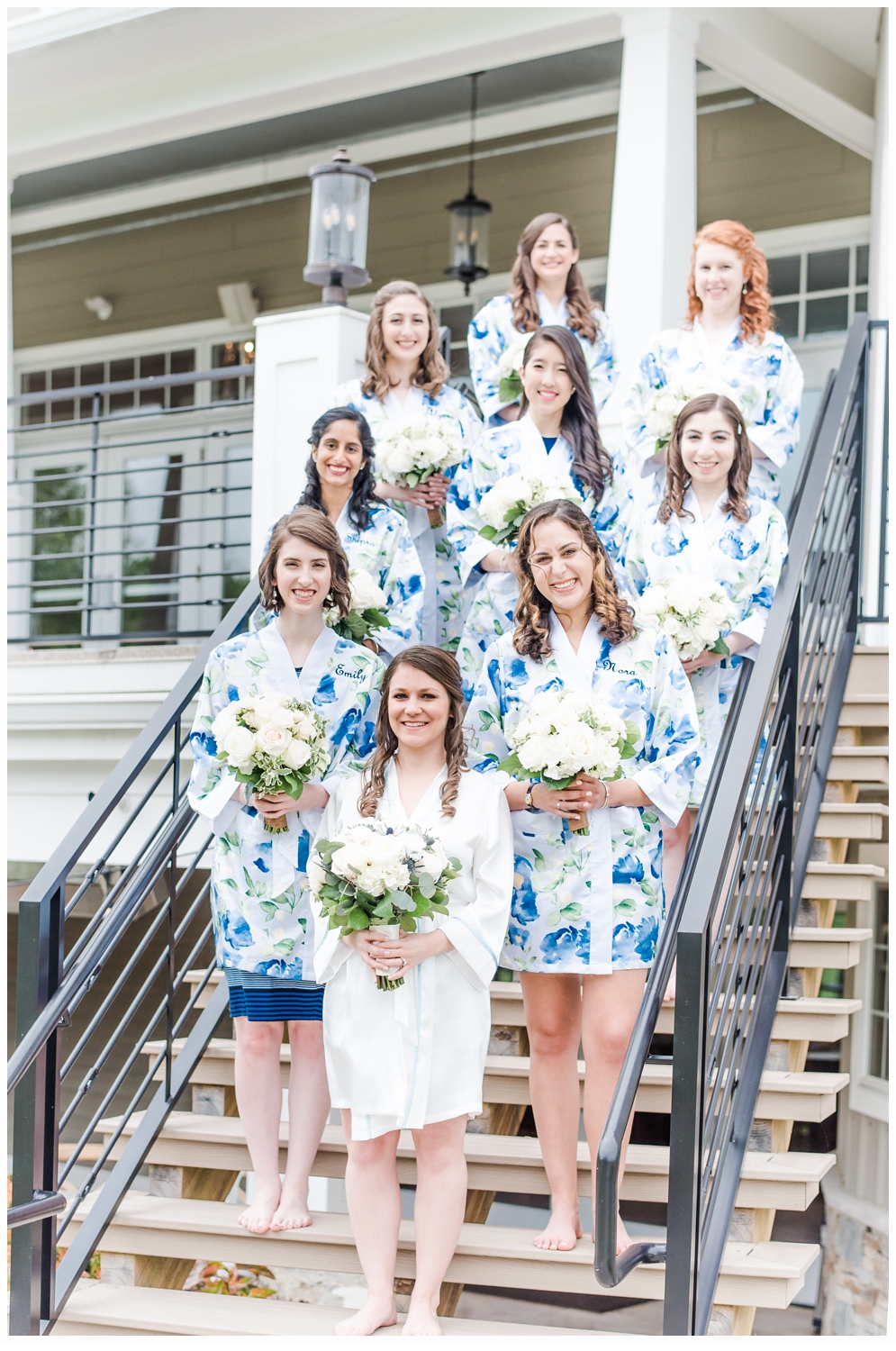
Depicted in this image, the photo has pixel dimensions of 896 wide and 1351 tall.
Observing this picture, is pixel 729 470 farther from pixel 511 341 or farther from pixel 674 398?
pixel 511 341

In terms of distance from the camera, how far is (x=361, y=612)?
393 centimetres

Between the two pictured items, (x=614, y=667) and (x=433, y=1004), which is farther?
(x=614, y=667)

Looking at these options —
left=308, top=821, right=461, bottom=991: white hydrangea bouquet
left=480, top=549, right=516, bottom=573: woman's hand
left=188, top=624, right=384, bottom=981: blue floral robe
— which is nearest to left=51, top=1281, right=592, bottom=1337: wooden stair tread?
left=188, top=624, right=384, bottom=981: blue floral robe

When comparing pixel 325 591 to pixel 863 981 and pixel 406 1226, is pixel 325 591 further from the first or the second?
pixel 863 981

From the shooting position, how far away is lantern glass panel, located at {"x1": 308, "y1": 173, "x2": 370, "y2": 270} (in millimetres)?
5453

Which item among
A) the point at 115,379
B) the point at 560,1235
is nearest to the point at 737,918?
the point at 560,1235

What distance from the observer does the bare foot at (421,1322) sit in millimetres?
3004

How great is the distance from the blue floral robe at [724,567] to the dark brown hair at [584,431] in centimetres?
26

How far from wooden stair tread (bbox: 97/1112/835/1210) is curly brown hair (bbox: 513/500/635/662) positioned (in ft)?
4.38

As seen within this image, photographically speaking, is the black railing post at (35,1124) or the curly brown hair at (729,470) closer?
the black railing post at (35,1124)

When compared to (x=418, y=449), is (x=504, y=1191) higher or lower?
lower

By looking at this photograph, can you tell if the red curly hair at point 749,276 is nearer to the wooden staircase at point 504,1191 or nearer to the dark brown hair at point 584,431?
the dark brown hair at point 584,431

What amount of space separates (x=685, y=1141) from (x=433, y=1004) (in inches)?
25.0

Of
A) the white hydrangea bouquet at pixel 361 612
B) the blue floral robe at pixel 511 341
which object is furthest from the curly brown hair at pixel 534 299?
the white hydrangea bouquet at pixel 361 612
